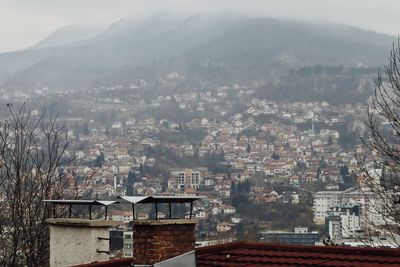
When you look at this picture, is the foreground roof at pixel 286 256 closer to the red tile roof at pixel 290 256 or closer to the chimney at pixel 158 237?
the red tile roof at pixel 290 256

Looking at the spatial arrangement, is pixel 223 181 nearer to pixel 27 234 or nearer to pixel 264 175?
pixel 264 175

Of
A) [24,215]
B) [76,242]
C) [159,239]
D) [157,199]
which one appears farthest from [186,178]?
[159,239]

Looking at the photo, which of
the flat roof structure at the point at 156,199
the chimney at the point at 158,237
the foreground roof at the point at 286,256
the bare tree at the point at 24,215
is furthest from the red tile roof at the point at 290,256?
the bare tree at the point at 24,215

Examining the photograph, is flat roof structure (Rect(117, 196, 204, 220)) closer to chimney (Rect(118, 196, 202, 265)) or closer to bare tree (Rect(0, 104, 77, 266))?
chimney (Rect(118, 196, 202, 265))

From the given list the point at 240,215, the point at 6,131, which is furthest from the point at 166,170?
the point at 6,131

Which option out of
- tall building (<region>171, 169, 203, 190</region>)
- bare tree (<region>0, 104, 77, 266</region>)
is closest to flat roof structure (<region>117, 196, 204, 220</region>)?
bare tree (<region>0, 104, 77, 266</region>)
